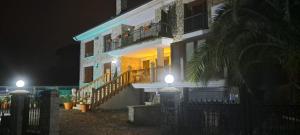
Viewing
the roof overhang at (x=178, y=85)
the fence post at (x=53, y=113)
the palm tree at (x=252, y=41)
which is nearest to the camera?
the palm tree at (x=252, y=41)

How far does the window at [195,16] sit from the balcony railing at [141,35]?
1424 millimetres

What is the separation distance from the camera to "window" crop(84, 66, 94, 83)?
26788mm

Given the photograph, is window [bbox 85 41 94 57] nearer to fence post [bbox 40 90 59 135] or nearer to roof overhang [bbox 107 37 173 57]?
roof overhang [bbox 107 37 173 57]

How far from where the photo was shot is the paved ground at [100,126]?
10.7 meters

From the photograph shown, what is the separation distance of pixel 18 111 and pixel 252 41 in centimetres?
891

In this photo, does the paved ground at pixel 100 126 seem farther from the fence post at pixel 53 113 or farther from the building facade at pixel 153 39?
the building facade at pixel 153 39

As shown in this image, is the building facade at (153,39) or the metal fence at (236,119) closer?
the metal fence at (236,119)

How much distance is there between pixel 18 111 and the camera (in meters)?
10.8

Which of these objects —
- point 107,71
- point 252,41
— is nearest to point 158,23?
point 107,71

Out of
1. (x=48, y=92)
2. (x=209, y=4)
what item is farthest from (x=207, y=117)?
(x=209, y=4)

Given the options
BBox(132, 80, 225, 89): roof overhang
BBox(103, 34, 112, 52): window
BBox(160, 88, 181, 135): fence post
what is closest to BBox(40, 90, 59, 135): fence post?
BBox(160, 88, 181, 135): fence post

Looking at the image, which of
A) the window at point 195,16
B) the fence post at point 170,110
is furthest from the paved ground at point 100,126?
the window at point 195,16

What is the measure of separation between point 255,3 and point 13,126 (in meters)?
9.90

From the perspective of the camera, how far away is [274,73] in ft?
34.2
